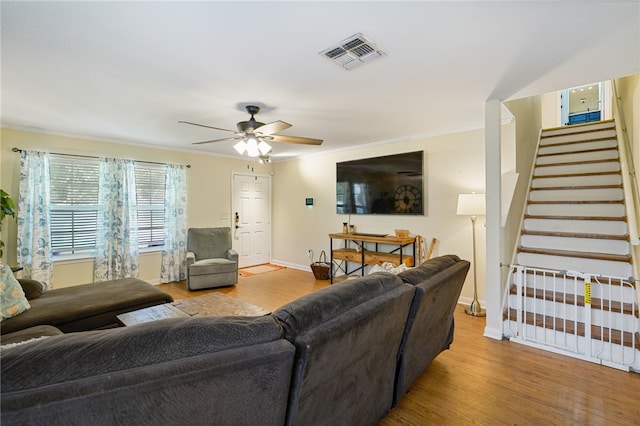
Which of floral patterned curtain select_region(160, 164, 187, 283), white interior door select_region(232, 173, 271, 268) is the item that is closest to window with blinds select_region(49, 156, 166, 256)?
floral patterned curtain select_region(160, 164, 187, 283)

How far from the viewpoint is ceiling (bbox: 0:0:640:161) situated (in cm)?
167

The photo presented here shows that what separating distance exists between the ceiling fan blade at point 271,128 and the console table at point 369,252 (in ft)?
7.81

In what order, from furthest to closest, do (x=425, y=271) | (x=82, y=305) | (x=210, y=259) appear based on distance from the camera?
(x=210, y=259), (x=82, y=305), (x=425, y=271)

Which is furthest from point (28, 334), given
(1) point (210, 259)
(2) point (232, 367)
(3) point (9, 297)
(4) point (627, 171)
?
(4) point (627, 171)

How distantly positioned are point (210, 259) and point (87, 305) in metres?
2.57

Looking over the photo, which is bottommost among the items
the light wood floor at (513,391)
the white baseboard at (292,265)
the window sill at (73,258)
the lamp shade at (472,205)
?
the light wood floor at (513,391)

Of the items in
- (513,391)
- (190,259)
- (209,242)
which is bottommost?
(513,391)

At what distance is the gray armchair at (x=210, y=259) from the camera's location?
475cm

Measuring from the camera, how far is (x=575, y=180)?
4055 mm

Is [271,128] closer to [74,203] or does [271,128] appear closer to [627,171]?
[74,203]

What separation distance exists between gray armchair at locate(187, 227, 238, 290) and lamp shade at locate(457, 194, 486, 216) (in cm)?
359

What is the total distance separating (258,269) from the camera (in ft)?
20.6

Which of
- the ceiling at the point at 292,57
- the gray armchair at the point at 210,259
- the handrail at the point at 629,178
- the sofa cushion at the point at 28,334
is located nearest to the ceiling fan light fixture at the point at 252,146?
the ceiling at the point at 292,57

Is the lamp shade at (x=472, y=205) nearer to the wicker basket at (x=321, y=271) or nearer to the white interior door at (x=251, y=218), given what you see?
the wicker basket at (x=321, y=271)
